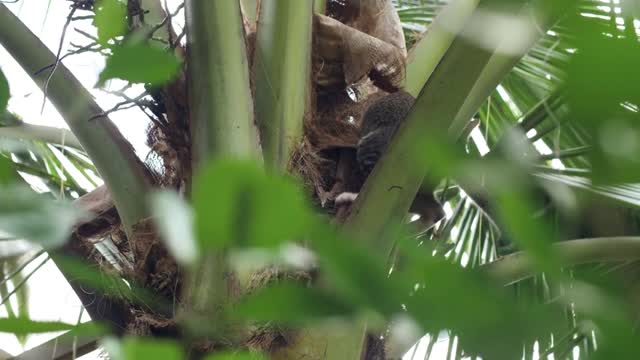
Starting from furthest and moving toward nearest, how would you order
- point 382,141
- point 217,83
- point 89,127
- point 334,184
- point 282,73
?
1. point 382,141
2. point 334,184
3. point 282,73
4. point 89,127
5. point 217,83

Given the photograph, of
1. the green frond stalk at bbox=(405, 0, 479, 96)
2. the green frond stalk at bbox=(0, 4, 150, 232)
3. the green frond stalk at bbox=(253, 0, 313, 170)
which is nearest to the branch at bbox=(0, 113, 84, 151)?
the green frond stalk at bbox=(0, 4, 150, 232)

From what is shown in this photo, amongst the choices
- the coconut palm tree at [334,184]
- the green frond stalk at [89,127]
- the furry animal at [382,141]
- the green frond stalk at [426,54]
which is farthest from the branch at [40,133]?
the green frond stalk at [426,54]

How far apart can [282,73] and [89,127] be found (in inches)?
13.1

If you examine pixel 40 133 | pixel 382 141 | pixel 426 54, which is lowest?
pixel 382 141

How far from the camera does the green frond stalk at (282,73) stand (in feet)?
4.21

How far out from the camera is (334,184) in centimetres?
148

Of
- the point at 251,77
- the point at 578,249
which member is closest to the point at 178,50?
the point at 251,77

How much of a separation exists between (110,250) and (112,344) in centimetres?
117

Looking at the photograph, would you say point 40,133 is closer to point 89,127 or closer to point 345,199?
point 89,127

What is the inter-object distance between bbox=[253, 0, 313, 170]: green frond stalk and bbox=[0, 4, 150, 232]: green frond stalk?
0.69 ft

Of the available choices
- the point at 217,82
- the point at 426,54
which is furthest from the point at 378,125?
the point at 217,82

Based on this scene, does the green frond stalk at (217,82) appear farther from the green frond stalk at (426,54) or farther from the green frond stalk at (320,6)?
the green frond stalk at (426,54)

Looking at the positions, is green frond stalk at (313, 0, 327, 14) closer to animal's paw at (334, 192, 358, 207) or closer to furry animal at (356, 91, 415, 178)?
furry animal at (356, 91, 415, 178)

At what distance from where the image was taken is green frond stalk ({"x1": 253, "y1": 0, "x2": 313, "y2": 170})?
Result: 1282 millimetres
